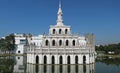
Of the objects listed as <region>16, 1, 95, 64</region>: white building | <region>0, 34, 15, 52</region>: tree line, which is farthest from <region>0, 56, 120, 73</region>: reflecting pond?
<region>0, 34, 15, 52</region>: tree line

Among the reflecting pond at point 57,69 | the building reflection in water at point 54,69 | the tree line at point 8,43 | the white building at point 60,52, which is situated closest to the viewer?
the building reflection in water at point 54,69

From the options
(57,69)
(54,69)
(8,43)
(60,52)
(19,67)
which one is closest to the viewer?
(54,69)

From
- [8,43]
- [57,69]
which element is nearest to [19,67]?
[57,69]

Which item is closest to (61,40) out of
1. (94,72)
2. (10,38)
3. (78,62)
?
(78,62)

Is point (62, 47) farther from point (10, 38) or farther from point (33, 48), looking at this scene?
point (10, 38)

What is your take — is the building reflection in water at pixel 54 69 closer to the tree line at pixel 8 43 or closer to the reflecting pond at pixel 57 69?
the reflecting pond at pixel 57 69

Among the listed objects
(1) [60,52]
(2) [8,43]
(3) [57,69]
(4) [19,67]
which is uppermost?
(2) [8,43]

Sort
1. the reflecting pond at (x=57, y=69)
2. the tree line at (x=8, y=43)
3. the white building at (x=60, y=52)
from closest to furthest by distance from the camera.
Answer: the reflecting pond at (x=57, y=69), the white building at (x=60, y=52), the tree line at (x=8, y=43)

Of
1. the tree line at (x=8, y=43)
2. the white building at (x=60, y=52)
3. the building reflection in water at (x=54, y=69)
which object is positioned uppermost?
the tree line at (x=8, y=43)

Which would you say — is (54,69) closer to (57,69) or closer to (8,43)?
(57,69)

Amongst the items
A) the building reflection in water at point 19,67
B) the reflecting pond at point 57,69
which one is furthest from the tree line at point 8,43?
the reflecting pond at point 57,69

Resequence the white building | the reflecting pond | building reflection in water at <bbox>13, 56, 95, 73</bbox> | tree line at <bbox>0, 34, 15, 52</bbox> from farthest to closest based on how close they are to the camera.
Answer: tree line at <bbox>0, 34, 15, 52</bbox> → the white building → the reflecting pond → building reflection in water at <bbox>13, 56, 95, 73</bbox>

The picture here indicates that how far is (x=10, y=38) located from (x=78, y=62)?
9154 cm

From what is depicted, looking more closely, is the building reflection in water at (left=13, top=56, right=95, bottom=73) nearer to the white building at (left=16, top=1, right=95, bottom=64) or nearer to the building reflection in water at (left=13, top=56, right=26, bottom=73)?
the building reflection in water at (left=13, top=56, right=26, bottom=73)
